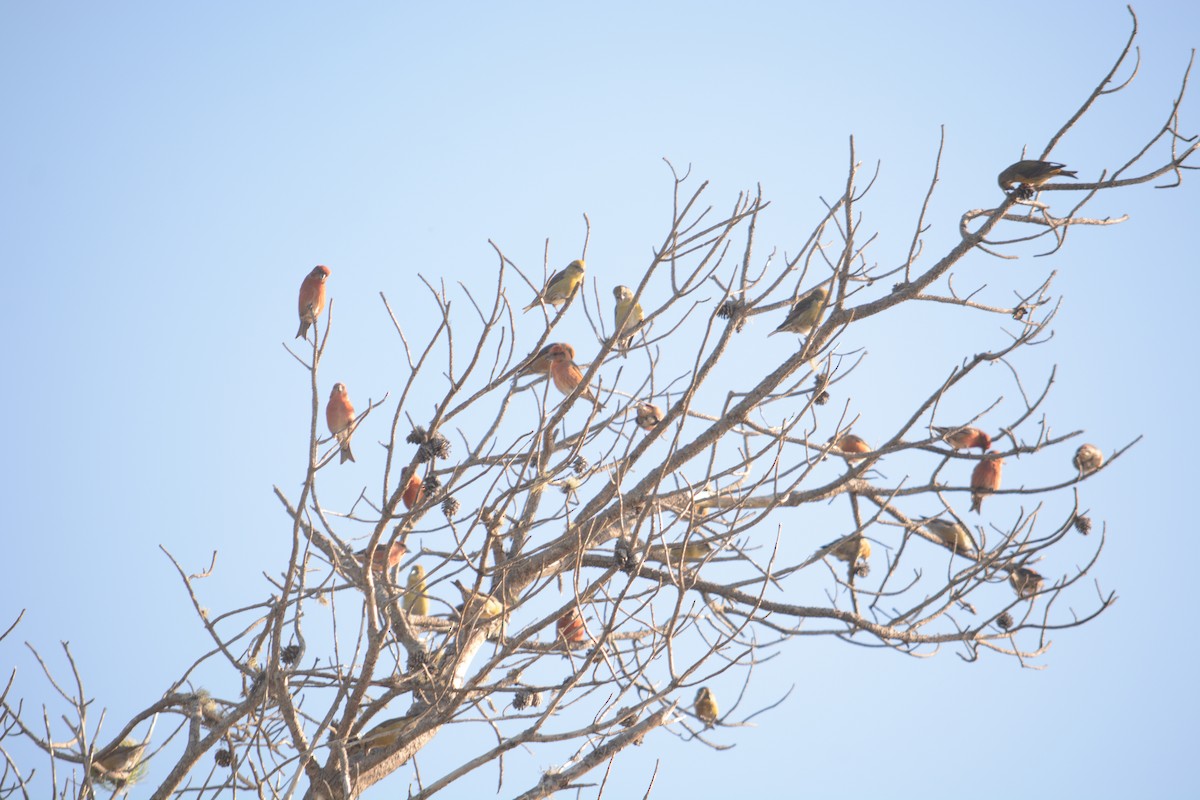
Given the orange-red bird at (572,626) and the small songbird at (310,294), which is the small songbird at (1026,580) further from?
the small songbird at (310,294)

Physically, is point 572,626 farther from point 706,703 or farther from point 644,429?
point 706,703

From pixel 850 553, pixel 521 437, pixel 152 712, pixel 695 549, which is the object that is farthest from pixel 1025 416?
pixel 152 712

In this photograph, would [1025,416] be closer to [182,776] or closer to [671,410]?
[671,410]

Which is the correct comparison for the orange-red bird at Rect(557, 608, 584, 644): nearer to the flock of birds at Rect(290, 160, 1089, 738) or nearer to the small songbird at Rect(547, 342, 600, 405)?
the flock of birds at Rect(290, 160, 1089, 738)

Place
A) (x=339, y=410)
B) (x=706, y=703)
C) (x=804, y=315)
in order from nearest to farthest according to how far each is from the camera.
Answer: (x=339, y=410)
(x=706, y=703)
(x=804, y=315)

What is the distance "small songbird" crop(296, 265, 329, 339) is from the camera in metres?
5.07

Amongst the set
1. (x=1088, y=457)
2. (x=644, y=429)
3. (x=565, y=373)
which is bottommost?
(x=1088, y=457)

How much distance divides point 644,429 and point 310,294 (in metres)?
1.71

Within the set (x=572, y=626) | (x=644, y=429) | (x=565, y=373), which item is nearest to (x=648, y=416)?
(x=644, y=429)

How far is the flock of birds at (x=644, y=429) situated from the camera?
4.16 m

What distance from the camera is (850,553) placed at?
6.33 m

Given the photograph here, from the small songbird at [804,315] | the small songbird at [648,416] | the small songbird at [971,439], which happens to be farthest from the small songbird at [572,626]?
the small songbird at [804,315]

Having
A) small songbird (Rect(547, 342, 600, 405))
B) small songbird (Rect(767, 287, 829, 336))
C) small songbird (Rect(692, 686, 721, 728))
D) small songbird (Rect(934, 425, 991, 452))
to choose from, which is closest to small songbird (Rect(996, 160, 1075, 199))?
small songbird (Rect(934, 425, 991, 452))

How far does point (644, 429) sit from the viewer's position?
5.25m
